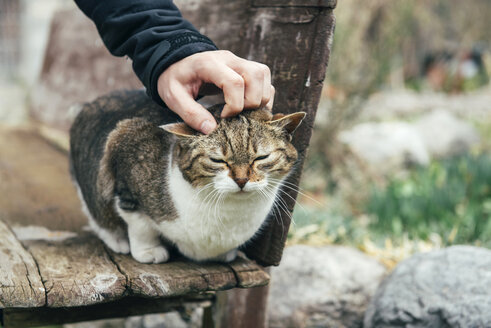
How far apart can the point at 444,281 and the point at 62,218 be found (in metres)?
1.72

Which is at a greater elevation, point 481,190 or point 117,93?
point 117,93

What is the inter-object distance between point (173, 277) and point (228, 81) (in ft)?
2.12

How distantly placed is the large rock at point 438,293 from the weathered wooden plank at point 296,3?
1.34m

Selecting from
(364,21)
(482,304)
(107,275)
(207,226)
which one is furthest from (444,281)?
(364,21)

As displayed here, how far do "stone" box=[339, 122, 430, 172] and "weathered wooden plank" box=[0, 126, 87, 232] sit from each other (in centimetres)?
290

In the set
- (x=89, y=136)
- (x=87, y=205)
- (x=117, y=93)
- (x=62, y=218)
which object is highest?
(x=117, y=93)

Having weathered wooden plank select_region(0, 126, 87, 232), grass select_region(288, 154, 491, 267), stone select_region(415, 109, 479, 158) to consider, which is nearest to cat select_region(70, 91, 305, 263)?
weathered wooden plank select_region(0, 126, 87, 232)

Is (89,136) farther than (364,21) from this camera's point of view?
No

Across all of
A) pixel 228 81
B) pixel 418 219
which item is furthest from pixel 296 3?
pixel 418 219

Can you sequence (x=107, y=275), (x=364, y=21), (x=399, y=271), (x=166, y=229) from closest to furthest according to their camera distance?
(x=107, y=275)
(x=166, y=229)
(x=399, y=271)
(x=364, y=21)

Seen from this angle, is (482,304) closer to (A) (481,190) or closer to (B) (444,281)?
(B) (444,281)

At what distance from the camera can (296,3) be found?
70.3 inches

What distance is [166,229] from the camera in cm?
174

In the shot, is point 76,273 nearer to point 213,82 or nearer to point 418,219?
point 213,82
